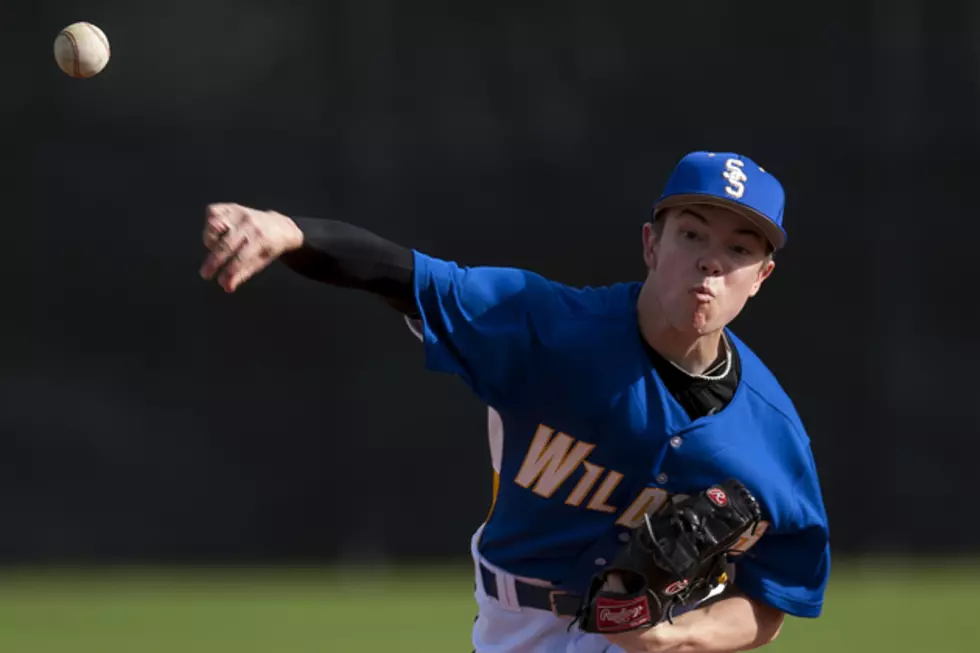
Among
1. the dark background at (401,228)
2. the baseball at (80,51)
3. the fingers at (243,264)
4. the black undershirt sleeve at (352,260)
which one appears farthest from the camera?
the dark background at (401,228)

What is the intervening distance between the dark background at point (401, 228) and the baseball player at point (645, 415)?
454 cm

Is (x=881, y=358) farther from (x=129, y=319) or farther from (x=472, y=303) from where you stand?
(x=472, y=303)

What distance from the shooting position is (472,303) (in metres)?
3.36

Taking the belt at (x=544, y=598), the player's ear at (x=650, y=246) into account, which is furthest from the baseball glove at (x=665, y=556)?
the player's ear at (x=650, y=246)

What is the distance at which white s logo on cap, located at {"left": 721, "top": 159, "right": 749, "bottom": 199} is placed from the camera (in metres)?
3.43

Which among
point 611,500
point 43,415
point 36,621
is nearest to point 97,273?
point 43,415

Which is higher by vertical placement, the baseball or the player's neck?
the baseball

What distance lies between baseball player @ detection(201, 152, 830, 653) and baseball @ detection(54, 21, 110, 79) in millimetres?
1455

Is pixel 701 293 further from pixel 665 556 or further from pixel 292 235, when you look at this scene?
pixel 292 235

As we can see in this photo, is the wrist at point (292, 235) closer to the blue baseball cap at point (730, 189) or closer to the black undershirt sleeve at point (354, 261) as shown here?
the black undershirt sleeve at point (354, 261)

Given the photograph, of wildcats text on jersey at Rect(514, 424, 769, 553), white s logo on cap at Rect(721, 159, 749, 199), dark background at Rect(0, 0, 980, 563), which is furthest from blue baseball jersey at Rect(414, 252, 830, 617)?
dark background at Rect(0, 0, 980, 563)

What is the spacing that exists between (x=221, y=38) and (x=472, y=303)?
528 centimetres

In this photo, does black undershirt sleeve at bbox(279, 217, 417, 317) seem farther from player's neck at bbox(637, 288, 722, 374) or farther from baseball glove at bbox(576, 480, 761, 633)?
baseball glove at bbox(576, 480, 761, 633)

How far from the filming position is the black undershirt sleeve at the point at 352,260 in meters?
3.11
